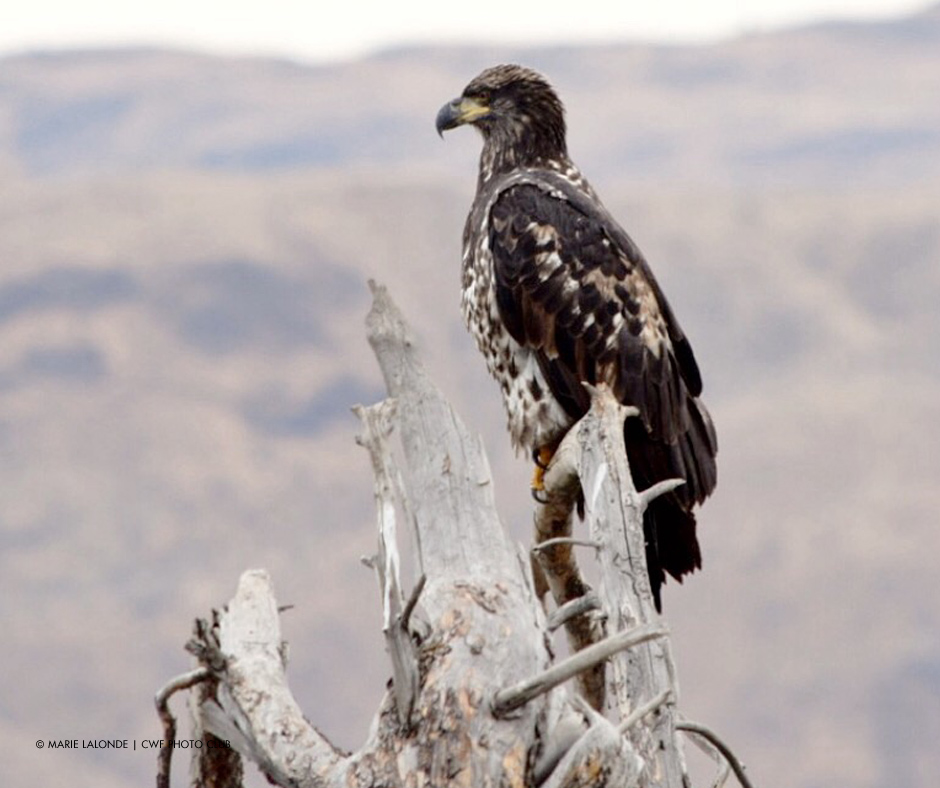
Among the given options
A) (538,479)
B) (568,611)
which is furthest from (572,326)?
(568,611)

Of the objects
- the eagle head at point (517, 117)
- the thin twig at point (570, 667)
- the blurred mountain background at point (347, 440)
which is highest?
the blurred mountain background at point (347, 440)

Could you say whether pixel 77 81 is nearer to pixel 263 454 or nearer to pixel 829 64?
pixel 829 64

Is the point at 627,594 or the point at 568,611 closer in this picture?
the point at 568,611

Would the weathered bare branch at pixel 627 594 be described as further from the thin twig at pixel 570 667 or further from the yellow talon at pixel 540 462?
the yellow talon at pixel 540 462

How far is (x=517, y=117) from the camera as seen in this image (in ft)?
33.0

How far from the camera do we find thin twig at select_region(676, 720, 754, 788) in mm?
6355

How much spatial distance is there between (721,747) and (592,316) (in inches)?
124

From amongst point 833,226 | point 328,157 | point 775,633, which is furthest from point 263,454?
point 328,157

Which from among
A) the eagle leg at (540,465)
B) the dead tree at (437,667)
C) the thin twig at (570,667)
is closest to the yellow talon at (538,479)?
the eagle leg at (540,465)

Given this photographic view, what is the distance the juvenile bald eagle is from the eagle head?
0.27 metres

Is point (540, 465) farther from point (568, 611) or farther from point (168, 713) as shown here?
point (168, 713)

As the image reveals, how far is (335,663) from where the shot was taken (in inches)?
2687

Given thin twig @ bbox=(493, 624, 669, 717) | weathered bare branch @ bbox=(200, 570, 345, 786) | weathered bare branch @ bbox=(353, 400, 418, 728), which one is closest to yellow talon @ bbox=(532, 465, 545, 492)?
weathered bare branch @ bbox=(200, 570, 345, 786)

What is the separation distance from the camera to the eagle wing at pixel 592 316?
8938 millimetres
